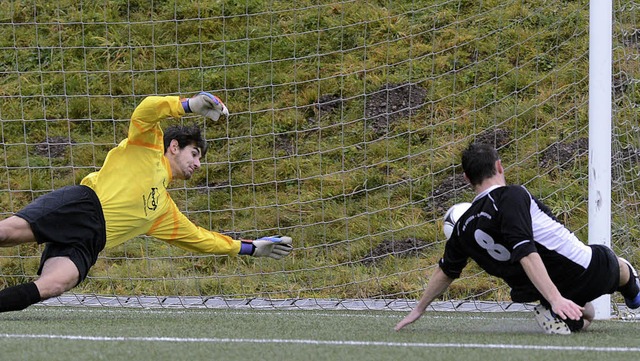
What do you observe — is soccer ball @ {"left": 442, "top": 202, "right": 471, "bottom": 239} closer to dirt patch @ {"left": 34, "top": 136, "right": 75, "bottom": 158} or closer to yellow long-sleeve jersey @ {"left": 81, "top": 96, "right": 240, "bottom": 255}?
yellow long-sleeve jersey @ {"left": 81, "top": 96, "right": 240, "bottom": 255}

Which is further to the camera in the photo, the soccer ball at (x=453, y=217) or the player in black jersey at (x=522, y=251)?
the soccer ball at (x=453, y=217)

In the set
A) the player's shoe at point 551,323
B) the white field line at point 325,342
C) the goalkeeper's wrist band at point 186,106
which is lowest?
the player's shoe at point 551,323

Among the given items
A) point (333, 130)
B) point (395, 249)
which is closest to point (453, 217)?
point (395, 249)

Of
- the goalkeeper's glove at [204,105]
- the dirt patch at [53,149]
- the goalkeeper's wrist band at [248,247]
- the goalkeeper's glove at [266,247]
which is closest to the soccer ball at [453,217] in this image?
the goalkeeper's glove at [204,105]

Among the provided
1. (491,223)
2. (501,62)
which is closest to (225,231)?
(501,62)

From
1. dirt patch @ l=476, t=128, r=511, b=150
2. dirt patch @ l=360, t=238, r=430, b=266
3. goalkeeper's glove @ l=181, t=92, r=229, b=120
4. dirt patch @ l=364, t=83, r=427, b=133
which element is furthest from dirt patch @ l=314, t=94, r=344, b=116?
goalkeeper's glove @ l=181, t=92, r=229, b=120

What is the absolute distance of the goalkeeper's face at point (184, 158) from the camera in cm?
639

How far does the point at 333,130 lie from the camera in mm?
9711

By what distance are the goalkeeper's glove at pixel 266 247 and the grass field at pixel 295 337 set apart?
40cm

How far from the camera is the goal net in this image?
829 cm

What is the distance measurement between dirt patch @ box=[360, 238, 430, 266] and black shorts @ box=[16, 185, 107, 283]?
283cm

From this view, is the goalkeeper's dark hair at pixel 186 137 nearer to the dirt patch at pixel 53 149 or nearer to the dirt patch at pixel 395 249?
the dirt patch at pixel 395 249

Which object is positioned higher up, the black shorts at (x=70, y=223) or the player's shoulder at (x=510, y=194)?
the player's shoulder at (x=510, y=194)

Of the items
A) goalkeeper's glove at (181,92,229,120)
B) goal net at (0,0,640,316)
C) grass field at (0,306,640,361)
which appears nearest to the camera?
grass field at (0,306,640,361)
